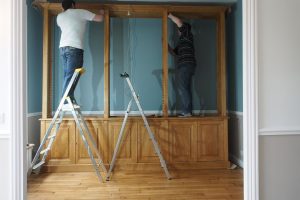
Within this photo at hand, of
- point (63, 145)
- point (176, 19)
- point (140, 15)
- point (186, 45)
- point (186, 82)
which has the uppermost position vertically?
point (140, 15)

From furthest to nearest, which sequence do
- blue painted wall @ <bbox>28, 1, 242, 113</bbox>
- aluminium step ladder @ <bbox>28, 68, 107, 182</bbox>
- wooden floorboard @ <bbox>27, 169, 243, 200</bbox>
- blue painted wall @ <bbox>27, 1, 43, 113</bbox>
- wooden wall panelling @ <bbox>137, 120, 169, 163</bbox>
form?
blue painted wall @ <bbox>28, 1, 242, 113</bbox>
wooden wall panelling @ <bbox>137, 120, 169, 163</bbox>
blue painted wall @ <bbox>27, 1, 43, 113</bbox>
aluminium step ladder @ <bbox>28, 68, 107, 182</bbox>
wooden floorboard @ <bbox>27, 169, 243, 200</bbox>

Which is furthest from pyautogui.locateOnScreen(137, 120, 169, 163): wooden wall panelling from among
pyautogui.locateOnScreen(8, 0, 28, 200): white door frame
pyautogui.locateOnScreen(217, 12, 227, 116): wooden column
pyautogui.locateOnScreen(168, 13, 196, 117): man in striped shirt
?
pyautogui.locateOnScreen(8, 0, 28, 200): white door frame

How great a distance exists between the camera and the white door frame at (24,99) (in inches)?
74.8

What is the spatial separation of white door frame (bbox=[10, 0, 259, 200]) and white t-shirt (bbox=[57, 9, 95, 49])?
1.50 m

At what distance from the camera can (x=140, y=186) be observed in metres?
3.17

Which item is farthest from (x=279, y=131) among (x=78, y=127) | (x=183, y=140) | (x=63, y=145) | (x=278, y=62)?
(x=63, y=145)

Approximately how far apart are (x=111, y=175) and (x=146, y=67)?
177cm

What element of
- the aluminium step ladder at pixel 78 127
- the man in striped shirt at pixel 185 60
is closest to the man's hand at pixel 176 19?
the man in striped shirt at pixel 185 60

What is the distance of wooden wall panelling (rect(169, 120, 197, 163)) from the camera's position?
3834 mm

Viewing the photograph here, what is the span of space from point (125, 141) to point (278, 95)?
88.1 inches

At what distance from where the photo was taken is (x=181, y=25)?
3891 mm

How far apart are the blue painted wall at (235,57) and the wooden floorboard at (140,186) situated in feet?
3.49

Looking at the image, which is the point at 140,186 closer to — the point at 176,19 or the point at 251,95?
the point at 251,95

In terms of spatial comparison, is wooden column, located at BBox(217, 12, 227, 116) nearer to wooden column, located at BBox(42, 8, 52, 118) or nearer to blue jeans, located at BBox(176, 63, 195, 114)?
blue jeans, located at BBox(176, 63, 195, 114)
